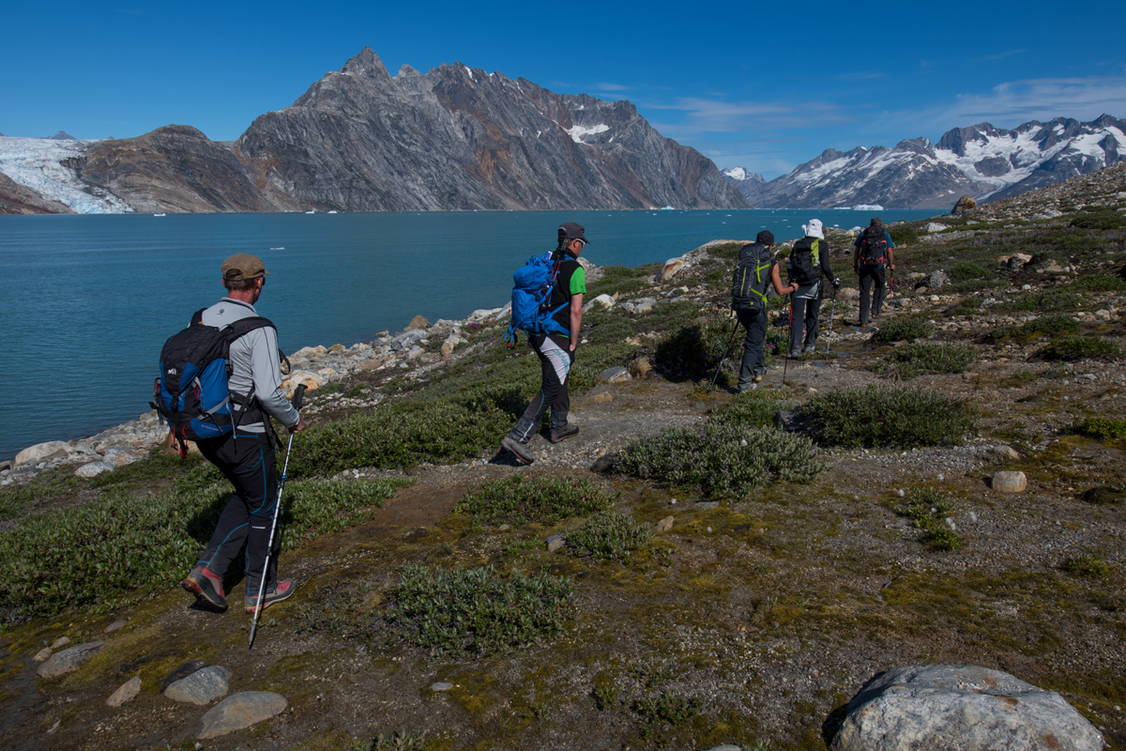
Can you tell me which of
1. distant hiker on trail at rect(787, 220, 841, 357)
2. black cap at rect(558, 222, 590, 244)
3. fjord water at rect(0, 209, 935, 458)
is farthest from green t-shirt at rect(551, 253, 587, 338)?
fjord water at rect(0, 209, 935, 458)

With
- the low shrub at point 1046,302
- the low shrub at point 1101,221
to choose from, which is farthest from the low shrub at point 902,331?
the low shrub at point 1101,221

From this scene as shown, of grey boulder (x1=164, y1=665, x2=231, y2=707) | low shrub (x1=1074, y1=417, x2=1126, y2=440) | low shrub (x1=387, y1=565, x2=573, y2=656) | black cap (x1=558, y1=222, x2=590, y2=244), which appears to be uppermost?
black cap (x1=558, y1=222, x2=590, y2=244)

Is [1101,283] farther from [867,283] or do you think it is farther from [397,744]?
[397,744]

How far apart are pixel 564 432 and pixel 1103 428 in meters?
6.57

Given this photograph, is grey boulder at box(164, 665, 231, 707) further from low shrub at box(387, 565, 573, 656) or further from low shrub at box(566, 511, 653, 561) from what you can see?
low shrub at box(566, 511, 653, 561)

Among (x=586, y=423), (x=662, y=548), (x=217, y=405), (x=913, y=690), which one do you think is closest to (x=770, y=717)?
(x=913, y=690)

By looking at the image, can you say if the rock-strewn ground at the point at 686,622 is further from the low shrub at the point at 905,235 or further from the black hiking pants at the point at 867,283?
the low shrub at the point at 905,235

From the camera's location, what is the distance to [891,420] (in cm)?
816

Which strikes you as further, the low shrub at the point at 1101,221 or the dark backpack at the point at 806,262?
the low shrub at the point at 1101,221

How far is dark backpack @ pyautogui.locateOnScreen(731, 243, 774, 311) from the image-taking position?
1070cm

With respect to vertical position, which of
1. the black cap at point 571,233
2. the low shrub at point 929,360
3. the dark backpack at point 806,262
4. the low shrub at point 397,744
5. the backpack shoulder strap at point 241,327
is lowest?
the low shrub at point 397,744

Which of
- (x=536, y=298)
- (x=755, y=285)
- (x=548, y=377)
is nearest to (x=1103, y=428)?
(x=755, y=285)

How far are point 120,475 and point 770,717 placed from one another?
44.1ft

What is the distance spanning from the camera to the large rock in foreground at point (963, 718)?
3.13m
